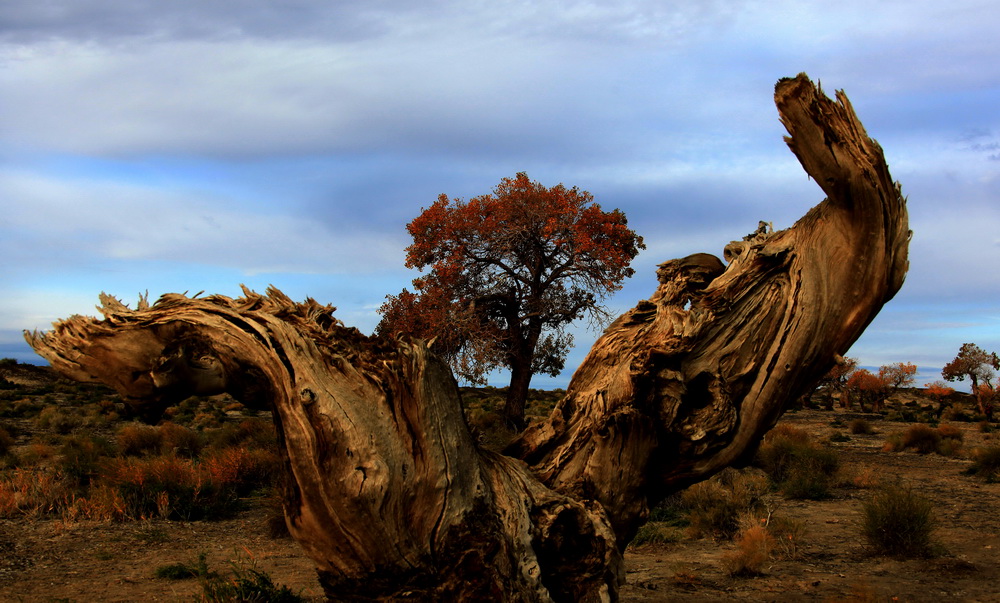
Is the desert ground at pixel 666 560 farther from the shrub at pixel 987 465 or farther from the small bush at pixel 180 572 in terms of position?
the shrub at pixel 987 465

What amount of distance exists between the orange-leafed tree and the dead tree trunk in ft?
46.3

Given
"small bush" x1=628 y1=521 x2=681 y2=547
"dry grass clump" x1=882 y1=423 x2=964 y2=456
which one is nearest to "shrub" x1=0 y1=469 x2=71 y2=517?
"small bush" x1=628 y1=521 x2=681 y2=547

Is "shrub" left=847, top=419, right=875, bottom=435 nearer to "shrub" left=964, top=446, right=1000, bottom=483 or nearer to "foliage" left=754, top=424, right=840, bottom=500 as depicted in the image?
"shrub" left=964, top=446, right=1000, bottom=483

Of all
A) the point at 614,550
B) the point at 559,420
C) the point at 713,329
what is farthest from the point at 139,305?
the point at 713,329

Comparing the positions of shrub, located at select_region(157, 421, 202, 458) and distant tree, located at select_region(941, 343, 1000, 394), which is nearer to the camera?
shrub, located at select_region(157, 421, 202, 458)

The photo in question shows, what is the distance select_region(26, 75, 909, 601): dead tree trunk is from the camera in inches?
→ 200

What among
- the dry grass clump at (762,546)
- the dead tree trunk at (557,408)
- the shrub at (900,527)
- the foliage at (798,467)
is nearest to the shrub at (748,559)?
the dry grass clump at (762,546)

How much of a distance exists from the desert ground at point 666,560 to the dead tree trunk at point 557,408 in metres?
2.94

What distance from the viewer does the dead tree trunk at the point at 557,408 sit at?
200 inches

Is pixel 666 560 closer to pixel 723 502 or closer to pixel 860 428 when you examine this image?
pixel 723 502

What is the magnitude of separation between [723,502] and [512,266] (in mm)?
10784

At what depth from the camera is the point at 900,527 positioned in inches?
400

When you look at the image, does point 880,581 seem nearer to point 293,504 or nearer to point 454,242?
point 293,504

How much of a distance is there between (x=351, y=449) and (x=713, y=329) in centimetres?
324
